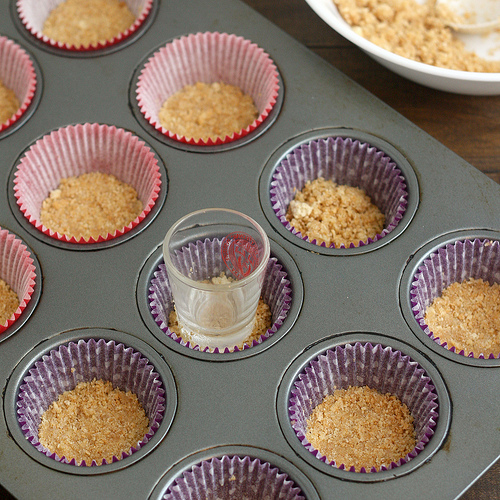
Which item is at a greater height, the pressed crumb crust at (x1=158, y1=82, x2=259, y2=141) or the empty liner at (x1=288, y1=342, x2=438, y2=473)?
the pressed crumb crust at (x1=158, y1=82, x2=259, y2=141)

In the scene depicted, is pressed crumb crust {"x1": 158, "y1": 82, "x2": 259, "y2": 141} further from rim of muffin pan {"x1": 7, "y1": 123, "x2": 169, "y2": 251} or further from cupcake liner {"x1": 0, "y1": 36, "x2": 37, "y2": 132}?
cupcake liner {"x1": 0, "y1": 36, "x2": 37, "y2": 132}

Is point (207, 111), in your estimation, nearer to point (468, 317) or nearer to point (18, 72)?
point (18, 72)

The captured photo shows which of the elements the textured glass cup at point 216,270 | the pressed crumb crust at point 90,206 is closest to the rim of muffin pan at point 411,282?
the textured glass cup at point 216,270

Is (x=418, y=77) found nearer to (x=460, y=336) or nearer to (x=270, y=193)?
(x=270, y=193)

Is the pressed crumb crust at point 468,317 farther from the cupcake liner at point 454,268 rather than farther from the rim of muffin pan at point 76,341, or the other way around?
the rim of muffin pan at point 76,341

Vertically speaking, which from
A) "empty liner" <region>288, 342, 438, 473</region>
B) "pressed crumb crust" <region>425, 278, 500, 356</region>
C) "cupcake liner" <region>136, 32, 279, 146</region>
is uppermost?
"cupcake liner" <region>136, 32, 279, 146</region>

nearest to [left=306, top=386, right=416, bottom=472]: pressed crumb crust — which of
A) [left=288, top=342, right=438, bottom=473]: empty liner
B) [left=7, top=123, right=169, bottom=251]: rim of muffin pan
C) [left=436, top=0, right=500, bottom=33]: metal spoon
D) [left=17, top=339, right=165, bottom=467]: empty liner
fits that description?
[left=288, top=342, right=438, bottom=473]: empty liner
